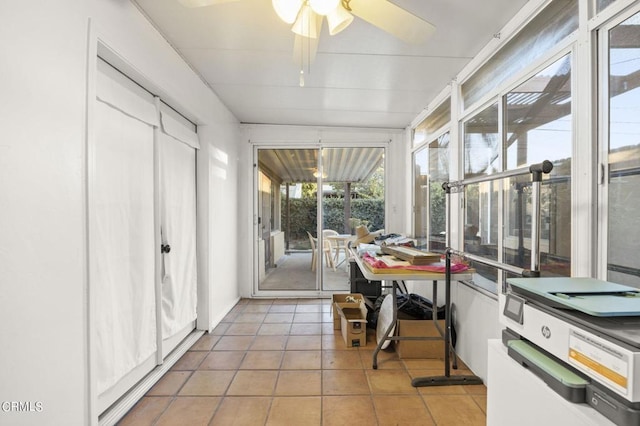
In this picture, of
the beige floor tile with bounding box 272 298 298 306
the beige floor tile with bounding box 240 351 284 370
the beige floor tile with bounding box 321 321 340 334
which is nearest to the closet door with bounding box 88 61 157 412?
the beige floor tile with bounding box 240 351 284 370

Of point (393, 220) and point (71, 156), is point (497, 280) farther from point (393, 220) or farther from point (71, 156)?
point (71, 156)

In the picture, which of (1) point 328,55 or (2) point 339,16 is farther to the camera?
(1) point 328,55

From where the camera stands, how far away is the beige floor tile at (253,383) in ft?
6.57

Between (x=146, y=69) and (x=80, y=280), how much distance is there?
1386mm

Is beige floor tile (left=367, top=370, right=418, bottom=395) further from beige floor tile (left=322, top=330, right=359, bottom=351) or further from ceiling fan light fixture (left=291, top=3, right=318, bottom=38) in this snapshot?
ceiling fan light fixture (left=291, top=3, right=318, bottom=38)

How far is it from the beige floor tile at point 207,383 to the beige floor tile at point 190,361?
0.39ft

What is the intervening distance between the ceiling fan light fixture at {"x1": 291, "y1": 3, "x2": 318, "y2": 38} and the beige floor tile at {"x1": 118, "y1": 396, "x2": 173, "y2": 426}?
7.86 ft

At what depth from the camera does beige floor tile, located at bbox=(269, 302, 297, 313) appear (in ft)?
12.0

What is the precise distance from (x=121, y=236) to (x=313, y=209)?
9.47 ft

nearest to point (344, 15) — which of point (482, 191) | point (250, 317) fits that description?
point (482, 191)

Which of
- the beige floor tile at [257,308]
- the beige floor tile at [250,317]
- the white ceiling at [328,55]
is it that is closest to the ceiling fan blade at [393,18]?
the white ceiling at [328,55]

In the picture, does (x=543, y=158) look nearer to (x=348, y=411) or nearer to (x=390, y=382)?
(x=390, y=382)

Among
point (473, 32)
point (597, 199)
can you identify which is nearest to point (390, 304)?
point (597, 199)

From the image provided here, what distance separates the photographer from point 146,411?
1.82 m
